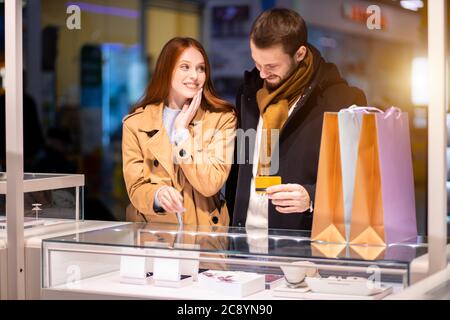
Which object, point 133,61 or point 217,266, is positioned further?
point 133,61

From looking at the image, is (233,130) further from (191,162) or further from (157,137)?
(157,137)

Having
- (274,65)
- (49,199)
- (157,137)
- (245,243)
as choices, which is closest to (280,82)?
(274,65)

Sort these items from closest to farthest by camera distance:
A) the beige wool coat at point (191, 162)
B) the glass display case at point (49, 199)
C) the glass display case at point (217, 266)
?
the glass display case at point (217, 266) → the glass display case at point (49, 199) → the beige wool coat at point (191, 162)

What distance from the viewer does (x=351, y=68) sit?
3.23 metres

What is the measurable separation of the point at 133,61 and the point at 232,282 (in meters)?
1.39

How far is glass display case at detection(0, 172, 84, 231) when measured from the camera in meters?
3.19

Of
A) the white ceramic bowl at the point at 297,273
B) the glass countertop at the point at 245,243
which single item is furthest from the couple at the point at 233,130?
the white ceramic bowl at the point at 297,273

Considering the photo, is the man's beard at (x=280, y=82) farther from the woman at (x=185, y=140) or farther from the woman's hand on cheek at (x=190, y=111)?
the woman's hand on cheek at (x=190, y=111)

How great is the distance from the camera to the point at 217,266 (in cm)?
270

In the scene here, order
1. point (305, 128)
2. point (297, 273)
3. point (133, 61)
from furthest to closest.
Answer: point (133, 61)
point (305, 128)
point (297, 273)

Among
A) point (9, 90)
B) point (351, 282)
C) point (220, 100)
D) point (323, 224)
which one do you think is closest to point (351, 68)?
point (220, 100)

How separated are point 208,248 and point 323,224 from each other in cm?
40

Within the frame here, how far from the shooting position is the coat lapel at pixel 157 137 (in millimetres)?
3441

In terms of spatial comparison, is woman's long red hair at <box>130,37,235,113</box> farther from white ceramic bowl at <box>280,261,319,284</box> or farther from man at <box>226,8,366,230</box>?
white ceramic bowl at <box>280,261,319,284</box>
